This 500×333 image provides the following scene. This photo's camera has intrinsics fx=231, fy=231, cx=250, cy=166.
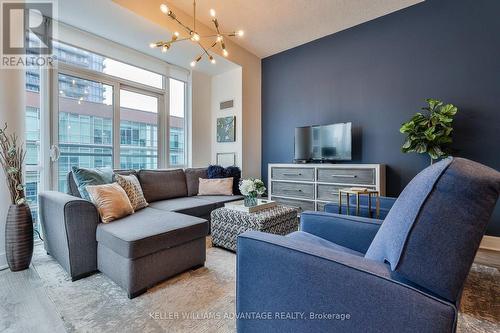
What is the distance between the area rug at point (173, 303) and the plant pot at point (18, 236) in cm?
17

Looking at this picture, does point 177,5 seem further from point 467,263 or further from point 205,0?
point 467,263

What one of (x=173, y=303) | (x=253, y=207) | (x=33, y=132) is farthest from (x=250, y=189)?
(x=33, y=132)

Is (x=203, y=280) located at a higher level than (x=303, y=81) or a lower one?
lower

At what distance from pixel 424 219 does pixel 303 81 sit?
373 cm

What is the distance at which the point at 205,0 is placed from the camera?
2934mm

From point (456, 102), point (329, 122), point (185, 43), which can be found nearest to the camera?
point (456, 102)

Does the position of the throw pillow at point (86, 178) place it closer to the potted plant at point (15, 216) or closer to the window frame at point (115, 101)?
the potted plant at point (15, 216)

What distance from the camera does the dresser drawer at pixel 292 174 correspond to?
3.49m

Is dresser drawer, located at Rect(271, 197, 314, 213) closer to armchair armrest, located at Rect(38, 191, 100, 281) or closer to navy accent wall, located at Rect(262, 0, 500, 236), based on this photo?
navy accent wall, located at Rect(262, 0, 500, 236)

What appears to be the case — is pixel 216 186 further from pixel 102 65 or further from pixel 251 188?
pixel 102 65

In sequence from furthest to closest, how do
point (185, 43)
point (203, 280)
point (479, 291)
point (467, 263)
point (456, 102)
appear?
point (185, 43), point (456, 102), point (203, 280), point (479, 291), point (467, 263)

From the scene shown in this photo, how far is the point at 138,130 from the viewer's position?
369cm

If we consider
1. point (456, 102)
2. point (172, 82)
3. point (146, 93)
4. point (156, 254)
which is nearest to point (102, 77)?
point (146, 93)

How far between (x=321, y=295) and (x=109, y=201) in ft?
6.21
